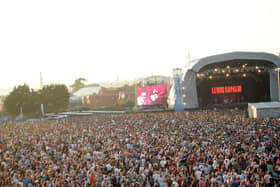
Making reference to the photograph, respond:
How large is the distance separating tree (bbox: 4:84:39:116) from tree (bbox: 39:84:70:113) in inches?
77.8

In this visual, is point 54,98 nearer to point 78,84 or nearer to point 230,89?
point 230,89

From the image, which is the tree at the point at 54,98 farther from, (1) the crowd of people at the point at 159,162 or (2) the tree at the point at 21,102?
(1) the crowd of people at the point at 159,162

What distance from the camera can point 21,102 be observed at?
56.0 meters

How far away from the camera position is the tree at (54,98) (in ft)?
194

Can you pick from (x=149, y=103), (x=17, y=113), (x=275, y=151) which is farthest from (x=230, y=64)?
(x=17, y=113)

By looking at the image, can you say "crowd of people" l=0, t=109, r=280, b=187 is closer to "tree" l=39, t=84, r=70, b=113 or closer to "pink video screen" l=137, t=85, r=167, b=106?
"pink video screen" l=137, t=85, r=167, b=106

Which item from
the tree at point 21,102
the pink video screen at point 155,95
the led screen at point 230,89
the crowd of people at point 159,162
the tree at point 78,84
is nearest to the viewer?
the crowd of people at point 159,162

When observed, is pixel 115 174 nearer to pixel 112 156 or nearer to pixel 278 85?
pixel 112 156

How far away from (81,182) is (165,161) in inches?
124

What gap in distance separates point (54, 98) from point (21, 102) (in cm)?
645

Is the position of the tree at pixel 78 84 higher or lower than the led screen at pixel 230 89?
higher

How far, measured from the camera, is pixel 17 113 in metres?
56.8

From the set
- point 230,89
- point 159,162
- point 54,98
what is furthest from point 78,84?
point 159,162

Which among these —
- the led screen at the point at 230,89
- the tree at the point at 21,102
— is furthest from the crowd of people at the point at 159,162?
the tree at the point at 21,102
